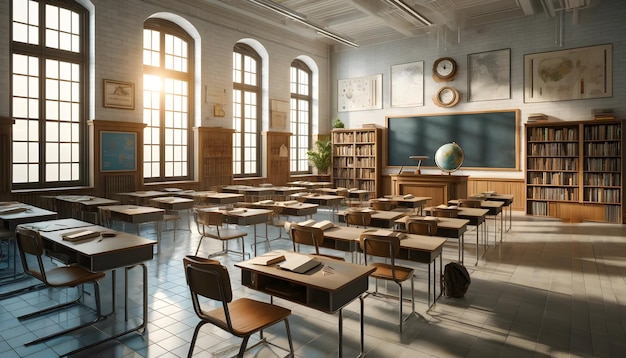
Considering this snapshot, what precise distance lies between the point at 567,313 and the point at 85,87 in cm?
897

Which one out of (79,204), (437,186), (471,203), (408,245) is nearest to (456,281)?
(408,245)

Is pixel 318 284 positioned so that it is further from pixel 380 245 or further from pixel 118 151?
pixel 118 151

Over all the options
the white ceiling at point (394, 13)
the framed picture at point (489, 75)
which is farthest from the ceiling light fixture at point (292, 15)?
the framed picture at point (489, 75)

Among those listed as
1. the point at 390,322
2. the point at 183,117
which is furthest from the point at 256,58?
the point at 390,322

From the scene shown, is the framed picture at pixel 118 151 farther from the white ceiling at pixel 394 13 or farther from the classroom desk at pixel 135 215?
the white ceiling at pixel 394 13

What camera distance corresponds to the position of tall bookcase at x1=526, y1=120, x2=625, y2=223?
30.4ft

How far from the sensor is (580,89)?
10000mm

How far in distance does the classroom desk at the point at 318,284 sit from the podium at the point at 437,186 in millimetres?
6534

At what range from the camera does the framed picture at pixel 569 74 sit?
32.0 ft

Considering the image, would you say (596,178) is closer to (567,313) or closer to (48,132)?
Answer: (567,313)

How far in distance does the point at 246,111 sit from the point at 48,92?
5120 millimetres

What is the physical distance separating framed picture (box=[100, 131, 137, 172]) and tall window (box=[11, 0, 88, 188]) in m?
0.44

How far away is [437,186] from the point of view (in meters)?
8.97

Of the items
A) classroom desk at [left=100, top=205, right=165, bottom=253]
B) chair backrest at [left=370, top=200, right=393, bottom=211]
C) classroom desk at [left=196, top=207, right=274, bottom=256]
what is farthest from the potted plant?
classroom desk at [left=100, top=205, right=165, bottom=253]
